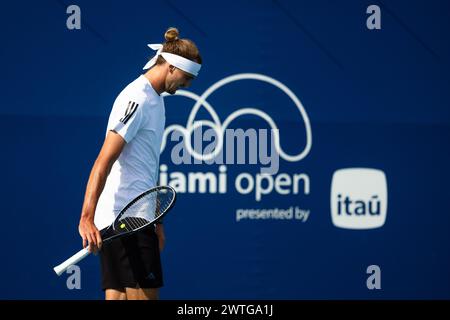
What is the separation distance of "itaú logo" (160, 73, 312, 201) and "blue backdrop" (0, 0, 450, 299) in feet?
0.08

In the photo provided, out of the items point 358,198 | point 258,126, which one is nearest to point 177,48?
point 258,126

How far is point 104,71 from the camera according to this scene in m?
4.49

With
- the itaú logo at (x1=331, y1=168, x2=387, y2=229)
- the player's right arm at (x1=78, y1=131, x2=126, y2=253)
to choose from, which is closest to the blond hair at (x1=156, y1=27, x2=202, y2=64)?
the player's right arm at (x1=78, y1=131, x2=126, y2=253)

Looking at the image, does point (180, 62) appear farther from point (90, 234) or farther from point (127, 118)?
point (90, 234)

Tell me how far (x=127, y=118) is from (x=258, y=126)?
1.42 metres

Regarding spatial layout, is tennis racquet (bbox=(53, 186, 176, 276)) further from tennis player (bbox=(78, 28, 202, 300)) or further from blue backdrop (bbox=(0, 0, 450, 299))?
blue backdrop (bbox=(0, 0, 450, 299))

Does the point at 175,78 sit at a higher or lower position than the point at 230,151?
higher

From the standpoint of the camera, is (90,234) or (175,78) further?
(175,78)

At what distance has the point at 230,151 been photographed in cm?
453

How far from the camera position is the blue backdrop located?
449cm
